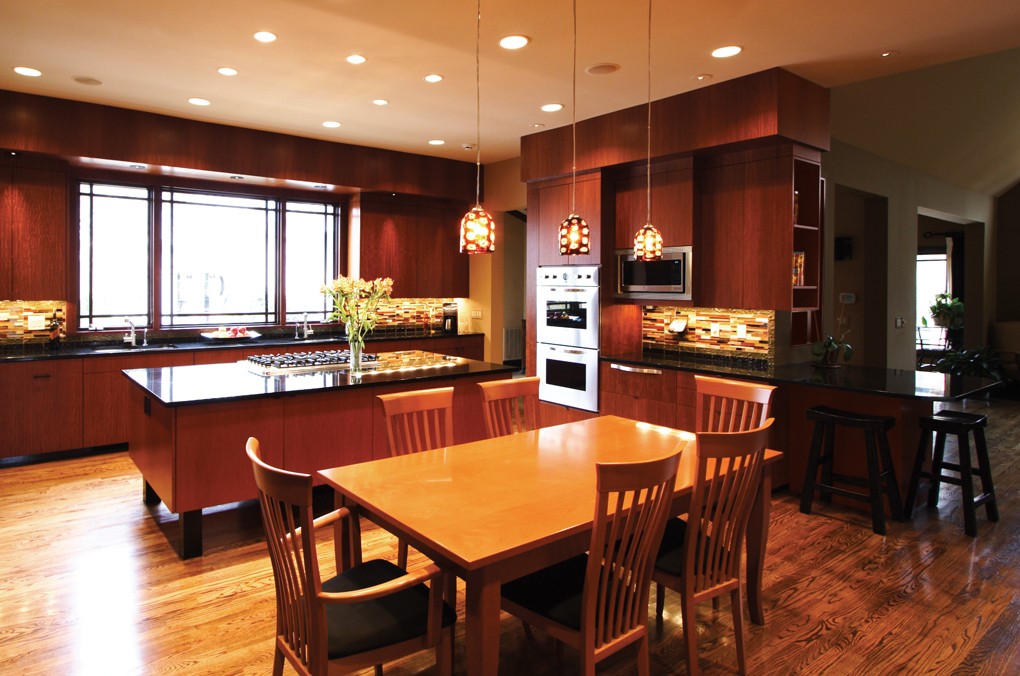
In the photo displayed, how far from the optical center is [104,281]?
20.1 feet

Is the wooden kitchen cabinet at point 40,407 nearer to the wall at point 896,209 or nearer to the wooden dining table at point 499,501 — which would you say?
the wooden dining table at point 499,501

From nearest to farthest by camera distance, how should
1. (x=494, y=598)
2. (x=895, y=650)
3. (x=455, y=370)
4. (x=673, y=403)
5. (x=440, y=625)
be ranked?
(x=494, y=598) → (x=440, y=625) → (x=895, y=650) → (x=455, y=370) → (x=673, y=403)

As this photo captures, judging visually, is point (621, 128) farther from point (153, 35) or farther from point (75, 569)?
point (75, 569)

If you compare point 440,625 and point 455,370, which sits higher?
point 455,370

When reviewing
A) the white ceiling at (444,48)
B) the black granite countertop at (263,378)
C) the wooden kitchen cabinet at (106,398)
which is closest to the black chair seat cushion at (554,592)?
the black granite countertop at (263,378)

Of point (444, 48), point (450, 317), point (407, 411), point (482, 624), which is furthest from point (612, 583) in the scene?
point (450, 317)

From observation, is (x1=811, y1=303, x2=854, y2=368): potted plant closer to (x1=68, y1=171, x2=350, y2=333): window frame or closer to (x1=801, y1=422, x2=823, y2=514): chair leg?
(x1=801, y1=422, x2=823, y2=514): chair leg

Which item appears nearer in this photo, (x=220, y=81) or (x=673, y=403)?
(x=220, y=81)

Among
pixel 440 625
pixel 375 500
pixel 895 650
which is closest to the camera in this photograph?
pixel 440 625

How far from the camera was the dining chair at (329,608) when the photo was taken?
5.59 feet

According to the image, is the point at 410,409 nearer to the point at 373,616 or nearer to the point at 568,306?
the point at 373,616

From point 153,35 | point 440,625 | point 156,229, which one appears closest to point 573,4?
point 153,35

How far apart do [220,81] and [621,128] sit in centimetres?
309

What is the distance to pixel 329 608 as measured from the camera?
2.04m
